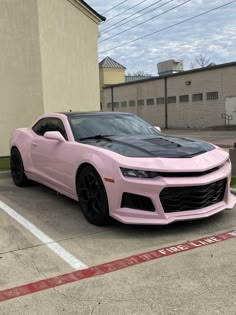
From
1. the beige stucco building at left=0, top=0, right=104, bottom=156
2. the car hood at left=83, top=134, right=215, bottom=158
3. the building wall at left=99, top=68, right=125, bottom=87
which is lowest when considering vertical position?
the car hood at left=83, top=134, right=215, bottom=158

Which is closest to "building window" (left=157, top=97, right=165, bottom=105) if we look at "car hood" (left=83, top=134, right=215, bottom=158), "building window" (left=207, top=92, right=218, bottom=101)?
"building window" (left=207, top=92, right=218, bottom=101)

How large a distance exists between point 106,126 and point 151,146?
46.6 inches

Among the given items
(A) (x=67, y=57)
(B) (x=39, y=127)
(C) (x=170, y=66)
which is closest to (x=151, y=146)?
(B) (x=39, y=127)

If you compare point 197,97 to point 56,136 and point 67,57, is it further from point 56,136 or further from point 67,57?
point 56,136

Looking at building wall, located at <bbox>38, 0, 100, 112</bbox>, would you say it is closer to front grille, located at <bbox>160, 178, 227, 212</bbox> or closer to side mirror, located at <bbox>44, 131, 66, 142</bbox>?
side mirror, located at <bbox>44, 131, 66, 142</bbox>

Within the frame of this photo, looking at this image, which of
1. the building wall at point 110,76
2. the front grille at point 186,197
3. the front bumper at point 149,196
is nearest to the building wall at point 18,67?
the front bumper at point 149,196

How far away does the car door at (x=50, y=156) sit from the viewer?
586 centimetres

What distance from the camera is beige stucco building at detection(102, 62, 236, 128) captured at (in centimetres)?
3053

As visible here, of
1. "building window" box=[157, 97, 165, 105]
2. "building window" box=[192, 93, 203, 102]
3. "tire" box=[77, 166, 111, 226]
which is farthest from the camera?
"building window" box=[157, 97, 165, 105]

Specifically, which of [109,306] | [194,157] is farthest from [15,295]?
[194,157]

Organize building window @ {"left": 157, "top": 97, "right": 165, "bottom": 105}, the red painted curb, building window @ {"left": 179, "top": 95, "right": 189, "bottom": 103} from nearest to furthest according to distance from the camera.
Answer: the red painted curb
building window @ {"left": 179, "top": 95, "right": 189, "bottom": 103}
building window @ {"left": 157, "top": 97, "right": 165, "bottom": 105}

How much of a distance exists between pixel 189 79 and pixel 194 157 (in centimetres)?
2988

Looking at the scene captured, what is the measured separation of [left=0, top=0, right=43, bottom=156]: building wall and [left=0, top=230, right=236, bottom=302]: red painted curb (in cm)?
916

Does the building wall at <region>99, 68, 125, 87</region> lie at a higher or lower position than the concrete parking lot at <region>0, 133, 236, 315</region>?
higher
